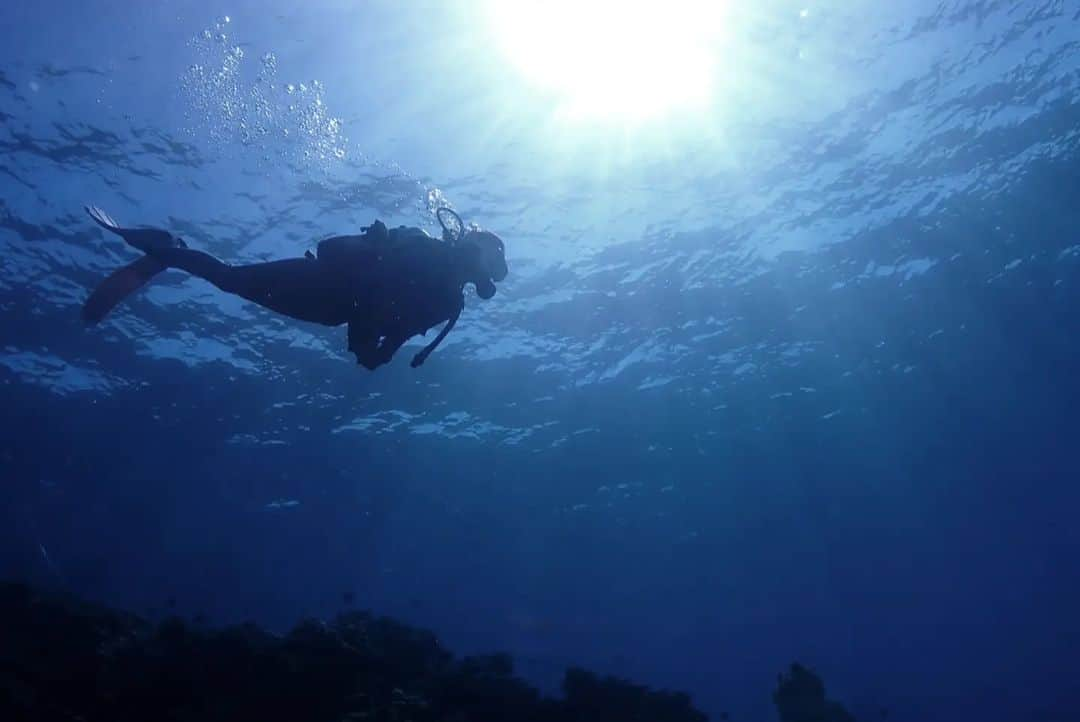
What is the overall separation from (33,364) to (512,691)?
64.4 feet

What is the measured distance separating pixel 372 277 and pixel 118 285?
2.46 metres

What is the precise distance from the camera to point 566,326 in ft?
71.3

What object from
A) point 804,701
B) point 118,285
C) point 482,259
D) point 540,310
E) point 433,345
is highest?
point 540,310

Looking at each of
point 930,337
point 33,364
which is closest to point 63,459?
point 33,364

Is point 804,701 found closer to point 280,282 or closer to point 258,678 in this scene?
point 258,678

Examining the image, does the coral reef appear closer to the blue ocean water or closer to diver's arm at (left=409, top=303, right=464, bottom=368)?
diver's arm at (left=409, top=303, right=464, bottom=368)

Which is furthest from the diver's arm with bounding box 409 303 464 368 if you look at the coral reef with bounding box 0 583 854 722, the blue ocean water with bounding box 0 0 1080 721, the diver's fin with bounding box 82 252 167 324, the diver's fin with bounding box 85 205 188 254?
the blue ocean water with bounding box 0 0 1080 721

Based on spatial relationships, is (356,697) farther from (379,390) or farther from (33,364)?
(33,364)

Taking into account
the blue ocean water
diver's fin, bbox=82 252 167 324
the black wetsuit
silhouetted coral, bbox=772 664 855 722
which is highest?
the blue ocean water

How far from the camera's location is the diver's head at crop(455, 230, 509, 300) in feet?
17.6

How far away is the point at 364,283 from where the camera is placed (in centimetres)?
525

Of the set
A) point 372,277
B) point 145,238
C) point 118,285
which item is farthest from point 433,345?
Result: point 118,285

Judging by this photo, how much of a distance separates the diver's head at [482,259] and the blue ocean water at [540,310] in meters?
8.37

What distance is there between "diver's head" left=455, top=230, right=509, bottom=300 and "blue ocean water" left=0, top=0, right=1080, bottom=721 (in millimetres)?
8368
